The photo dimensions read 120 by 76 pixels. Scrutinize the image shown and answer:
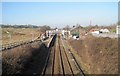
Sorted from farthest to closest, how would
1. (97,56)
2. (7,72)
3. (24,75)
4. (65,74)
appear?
(97,56), (65,74), (24,75), (7,72)

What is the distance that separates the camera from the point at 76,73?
60.5 feet

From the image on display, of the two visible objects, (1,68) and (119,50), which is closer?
(1,68)

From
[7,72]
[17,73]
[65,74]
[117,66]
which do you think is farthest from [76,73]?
[7,72]

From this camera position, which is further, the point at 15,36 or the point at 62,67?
the point at 15,36

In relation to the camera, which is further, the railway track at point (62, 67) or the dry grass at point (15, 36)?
the dry grass at point (15, 36)

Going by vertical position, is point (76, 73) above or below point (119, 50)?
below

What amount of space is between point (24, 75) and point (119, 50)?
822 centimetres

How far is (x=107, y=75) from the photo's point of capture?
48.9ft

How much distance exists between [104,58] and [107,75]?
3806mm

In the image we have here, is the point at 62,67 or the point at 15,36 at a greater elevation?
the point at 62,67

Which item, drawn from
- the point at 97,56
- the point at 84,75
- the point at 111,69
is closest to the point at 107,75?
the point at 111,69

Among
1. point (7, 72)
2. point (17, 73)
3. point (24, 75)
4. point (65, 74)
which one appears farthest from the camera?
point (65, 74)

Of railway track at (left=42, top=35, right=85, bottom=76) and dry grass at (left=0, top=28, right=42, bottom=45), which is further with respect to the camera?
dry grass at (left=0, top=28, right=42, bottom=45)

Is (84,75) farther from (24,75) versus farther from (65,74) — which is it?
(24,75)
